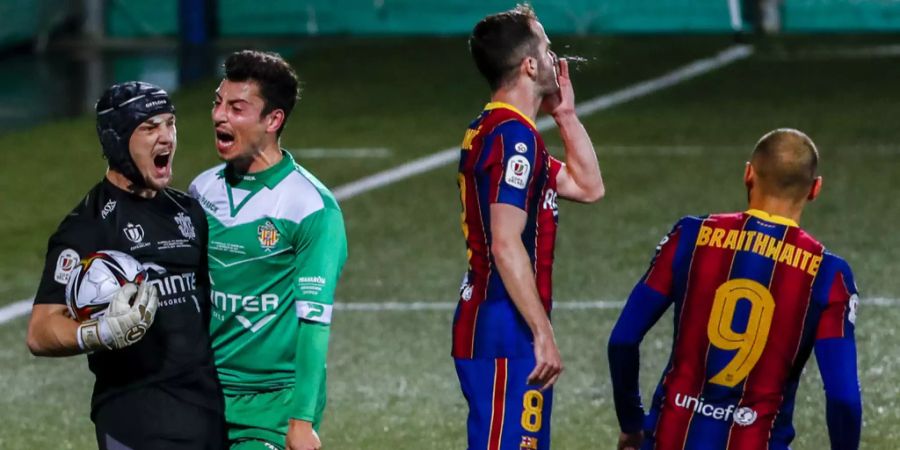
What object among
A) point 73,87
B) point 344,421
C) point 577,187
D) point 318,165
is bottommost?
point 344,421

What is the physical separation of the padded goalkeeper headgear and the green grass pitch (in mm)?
2844

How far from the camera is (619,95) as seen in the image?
19.0 meters

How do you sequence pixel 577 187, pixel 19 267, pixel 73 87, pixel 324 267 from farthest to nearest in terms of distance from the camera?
pixel 73 87 < pixel 19 267 < pixel 577 187 < pixel 324 267

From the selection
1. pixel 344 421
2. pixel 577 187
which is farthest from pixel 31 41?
pixel 577 187

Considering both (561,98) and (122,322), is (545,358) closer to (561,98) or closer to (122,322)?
(561,98)

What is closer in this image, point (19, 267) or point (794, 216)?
point (794, 216)

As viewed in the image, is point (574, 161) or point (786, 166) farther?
point (574, 161)

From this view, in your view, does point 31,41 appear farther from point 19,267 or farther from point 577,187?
point 577,187

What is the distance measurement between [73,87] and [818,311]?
55.4 feet

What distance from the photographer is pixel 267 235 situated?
5.70 metres

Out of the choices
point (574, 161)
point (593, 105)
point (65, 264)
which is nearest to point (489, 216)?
point (574, 161)

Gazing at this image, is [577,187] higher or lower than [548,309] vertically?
higher

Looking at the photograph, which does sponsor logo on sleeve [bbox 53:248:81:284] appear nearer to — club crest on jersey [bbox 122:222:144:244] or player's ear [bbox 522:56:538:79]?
club crest on jersey [bbox 122:222:144:244]

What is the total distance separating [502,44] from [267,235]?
0.98 meters
